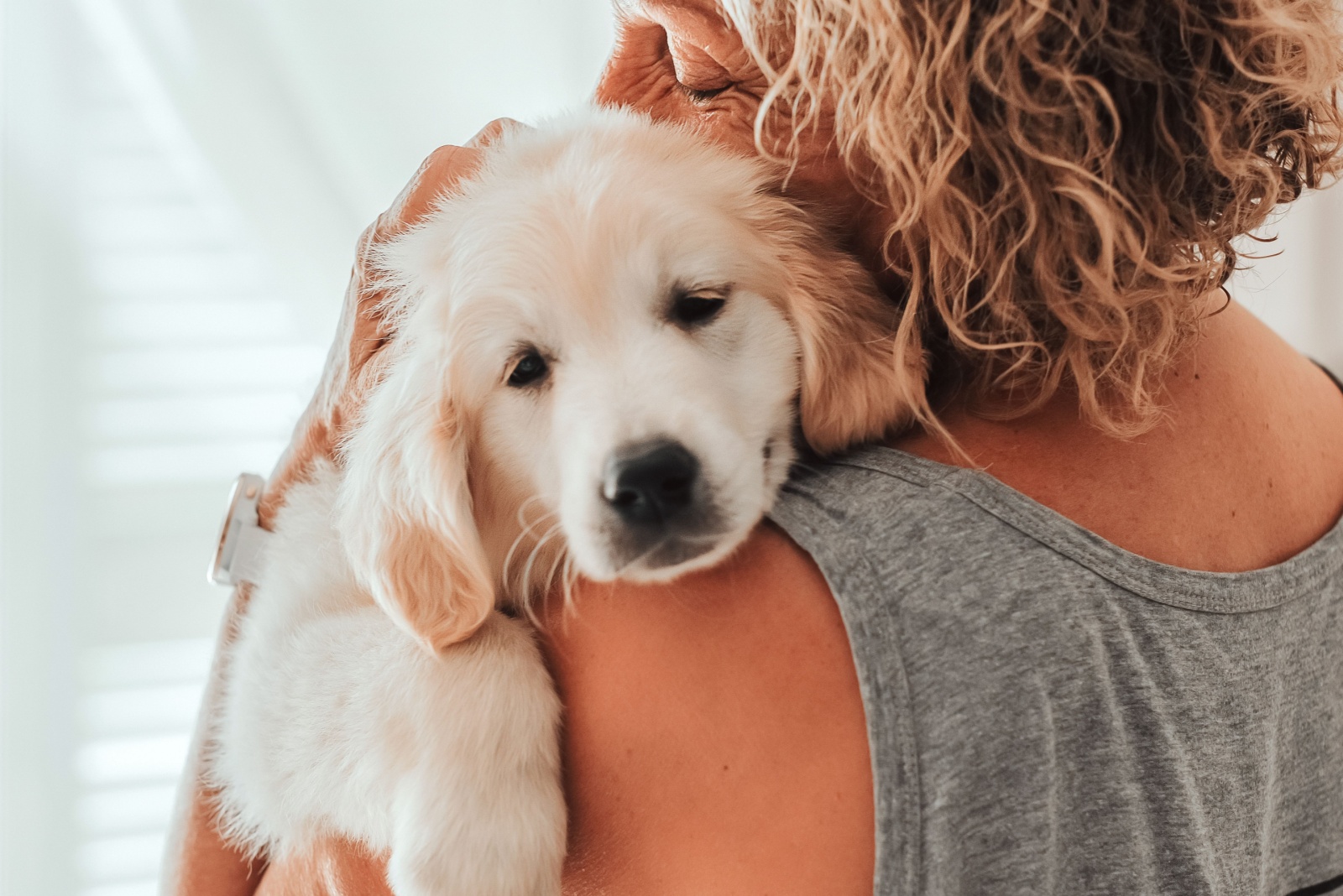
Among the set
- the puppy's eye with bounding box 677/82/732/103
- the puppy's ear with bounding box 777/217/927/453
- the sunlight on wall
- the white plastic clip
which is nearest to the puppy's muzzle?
the puppy's ear with bounding box 777/217/927/453

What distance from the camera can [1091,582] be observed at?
0.80 metres

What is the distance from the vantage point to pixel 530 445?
3.54 feet

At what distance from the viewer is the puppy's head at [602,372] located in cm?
94

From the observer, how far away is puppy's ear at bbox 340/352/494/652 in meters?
1.01

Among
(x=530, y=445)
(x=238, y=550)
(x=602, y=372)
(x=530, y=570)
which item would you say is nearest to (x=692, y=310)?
(x=602, y=372)

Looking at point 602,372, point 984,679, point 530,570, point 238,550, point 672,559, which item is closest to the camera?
point 984,679

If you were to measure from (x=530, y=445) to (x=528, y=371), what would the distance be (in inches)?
3.2

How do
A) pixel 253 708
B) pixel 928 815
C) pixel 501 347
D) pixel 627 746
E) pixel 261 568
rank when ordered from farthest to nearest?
pixel 261 568, pixel 253 708, pixel 501 347, pixel 627 746, pixel 928 815

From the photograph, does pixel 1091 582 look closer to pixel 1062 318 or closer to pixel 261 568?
pixel 1062 318

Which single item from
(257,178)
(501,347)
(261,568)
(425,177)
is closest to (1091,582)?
(501,347)

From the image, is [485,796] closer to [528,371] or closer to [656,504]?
[656,504]

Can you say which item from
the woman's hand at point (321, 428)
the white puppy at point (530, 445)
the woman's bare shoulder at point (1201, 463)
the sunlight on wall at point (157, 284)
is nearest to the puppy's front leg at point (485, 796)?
the white puppy at point (530, 445)

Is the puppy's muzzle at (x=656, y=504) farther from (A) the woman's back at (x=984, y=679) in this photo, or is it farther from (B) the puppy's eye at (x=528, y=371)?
(B) the puppy's eye at (x=528, y=371)

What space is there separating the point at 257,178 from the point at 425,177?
3.14 ft
